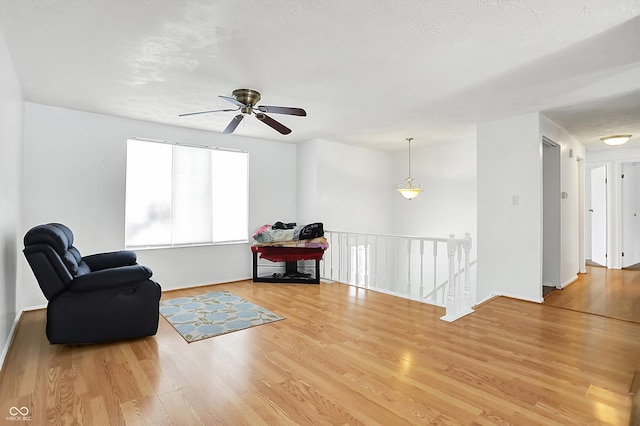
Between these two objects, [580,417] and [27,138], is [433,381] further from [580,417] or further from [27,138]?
[27,138]

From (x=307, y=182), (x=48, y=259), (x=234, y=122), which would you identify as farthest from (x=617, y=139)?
(x=48, y=259)

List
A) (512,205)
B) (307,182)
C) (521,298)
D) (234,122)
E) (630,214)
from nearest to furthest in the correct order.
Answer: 1. (234,122)
2. (521,298)
3. (512,205)
4. (307,182)
5. (630,214)

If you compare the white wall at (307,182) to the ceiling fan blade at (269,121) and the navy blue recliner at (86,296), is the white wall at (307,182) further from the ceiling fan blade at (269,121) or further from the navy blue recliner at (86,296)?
the navy blue recliner at (86,296)

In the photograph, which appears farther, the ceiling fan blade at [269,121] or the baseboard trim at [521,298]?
the baseboard trim at [521,298]

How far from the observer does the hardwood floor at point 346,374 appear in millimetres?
1840

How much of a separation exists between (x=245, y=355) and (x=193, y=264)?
8.75 ft

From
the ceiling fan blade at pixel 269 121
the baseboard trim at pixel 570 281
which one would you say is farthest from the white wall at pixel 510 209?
the ceiling fan blade at pixel 269 121

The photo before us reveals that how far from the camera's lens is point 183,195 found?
189 inches

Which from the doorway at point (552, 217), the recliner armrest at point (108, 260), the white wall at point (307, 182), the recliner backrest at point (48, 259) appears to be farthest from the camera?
the white wall at point (307, 182)

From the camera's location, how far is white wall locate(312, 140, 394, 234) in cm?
567

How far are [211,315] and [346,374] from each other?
6.20 ft

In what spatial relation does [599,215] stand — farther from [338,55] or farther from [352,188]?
[338,55]

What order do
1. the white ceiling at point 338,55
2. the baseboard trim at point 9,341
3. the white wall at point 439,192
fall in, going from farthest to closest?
the white wall at point 439,192 < the baseboard trim at point 9,341 < the white ceiling at point 338,55

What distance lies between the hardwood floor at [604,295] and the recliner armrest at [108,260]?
4935 millimetres
